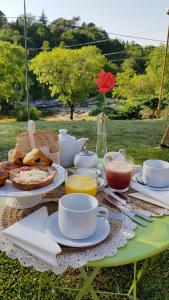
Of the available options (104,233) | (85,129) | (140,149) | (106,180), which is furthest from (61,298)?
(85,129)

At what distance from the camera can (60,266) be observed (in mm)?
675

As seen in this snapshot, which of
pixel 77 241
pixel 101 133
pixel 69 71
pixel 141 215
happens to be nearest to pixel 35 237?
pixel 77 241

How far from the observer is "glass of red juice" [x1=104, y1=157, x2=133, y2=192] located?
3.26 ft

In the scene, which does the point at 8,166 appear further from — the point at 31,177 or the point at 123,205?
the point at 123,205

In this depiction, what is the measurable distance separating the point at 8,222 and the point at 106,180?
37cm

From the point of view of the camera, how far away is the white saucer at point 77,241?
2.33 ft

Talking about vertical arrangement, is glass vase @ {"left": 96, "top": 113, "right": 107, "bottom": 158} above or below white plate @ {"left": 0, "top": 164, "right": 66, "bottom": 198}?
above

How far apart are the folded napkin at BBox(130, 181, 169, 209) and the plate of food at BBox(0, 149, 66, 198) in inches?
9.7

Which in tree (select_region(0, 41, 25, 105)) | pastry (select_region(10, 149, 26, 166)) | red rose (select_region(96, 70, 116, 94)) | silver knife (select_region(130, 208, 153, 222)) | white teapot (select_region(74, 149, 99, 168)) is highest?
tree (select_region(0, 41, 25, 105))

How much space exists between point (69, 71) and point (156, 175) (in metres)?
20.4

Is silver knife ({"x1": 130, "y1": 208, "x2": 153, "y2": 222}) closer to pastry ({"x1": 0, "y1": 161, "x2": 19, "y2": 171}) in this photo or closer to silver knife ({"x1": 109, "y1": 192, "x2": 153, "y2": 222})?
silver knife ({"x1": 109, "y1": 192, "x2": 153, "y2": 222})

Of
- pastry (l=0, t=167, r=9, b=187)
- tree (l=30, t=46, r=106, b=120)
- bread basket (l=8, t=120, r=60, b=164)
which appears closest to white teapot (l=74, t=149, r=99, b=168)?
bread basket (l=8, t=120, r=60, b=164)

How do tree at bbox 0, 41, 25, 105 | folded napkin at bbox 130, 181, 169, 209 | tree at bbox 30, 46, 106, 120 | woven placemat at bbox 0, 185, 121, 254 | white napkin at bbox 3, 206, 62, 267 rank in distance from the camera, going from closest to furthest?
white napkin at bbox 3, 206, 62, 267 → woven placemat at bbox 0, 185, 121, 254 → folded napkin at bbox 130, 181, 169, 209 → tree at bbox 0, 41, 25, 105 → tree at bbox 30, 46, 106, 120

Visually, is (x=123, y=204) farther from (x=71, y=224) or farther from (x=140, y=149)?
(x=140, y=149)
